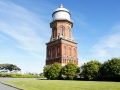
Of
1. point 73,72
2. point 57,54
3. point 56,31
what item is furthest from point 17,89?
point 56,31

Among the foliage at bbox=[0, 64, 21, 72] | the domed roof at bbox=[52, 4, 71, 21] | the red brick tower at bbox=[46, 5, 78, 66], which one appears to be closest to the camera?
the red brick tower at bbox=[46, 5, 78, 66]

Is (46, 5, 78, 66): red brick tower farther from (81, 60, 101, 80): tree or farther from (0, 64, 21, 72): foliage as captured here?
(0, 64, 21, 72): foliage

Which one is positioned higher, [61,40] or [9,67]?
[61,40]

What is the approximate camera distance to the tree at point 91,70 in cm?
3965

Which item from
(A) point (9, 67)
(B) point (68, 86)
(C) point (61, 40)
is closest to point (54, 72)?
(C) point (61, 40)

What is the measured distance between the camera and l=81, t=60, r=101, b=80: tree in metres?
39.7

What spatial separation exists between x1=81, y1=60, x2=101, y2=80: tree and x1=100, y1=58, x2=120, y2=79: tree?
4.96 feet

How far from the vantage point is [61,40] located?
2283 inches

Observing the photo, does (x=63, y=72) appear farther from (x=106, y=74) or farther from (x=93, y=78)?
(x=106, y=74)

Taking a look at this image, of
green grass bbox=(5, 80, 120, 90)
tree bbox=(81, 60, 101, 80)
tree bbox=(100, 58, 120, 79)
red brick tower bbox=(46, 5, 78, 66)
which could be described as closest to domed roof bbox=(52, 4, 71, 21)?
red brick tower bbox=(46, 5, 78, 66)

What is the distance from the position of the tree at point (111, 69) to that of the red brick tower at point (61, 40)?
67.1 ft

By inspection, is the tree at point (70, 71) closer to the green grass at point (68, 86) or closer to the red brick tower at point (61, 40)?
the red brick tower at point (61, 40)

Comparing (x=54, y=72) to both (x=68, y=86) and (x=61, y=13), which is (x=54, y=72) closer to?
(x=61, y=13)

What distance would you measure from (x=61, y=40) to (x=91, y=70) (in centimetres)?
2071
